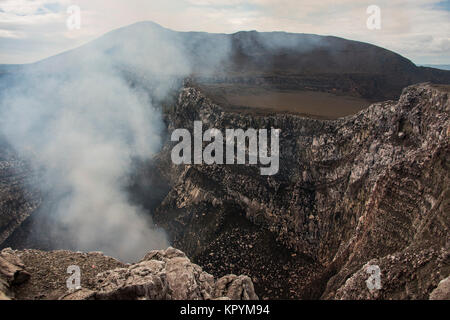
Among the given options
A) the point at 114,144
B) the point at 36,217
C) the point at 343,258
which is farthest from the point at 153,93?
the point at 343,258

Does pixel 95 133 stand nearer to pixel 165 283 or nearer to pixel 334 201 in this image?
pixel 334 201

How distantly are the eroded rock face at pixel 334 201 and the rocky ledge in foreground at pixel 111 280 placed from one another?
618 centimetres

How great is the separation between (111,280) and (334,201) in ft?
51.3

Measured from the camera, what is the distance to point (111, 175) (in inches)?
1592

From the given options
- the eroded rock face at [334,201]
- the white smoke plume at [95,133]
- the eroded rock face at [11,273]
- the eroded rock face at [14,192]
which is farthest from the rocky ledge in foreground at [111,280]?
the eroded rock face at [14,192]

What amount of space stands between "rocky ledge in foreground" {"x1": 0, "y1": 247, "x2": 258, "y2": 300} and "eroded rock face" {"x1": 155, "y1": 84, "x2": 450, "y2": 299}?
618cm

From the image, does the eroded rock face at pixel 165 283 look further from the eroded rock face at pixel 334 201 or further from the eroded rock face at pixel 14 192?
the eroded rock face at pixel 14 192

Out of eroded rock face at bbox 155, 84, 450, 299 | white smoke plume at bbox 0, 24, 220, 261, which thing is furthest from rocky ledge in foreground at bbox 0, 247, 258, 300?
white smoke plume at bbox 0, 24, 220, 261

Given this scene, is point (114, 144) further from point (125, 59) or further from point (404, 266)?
point (404, 266)

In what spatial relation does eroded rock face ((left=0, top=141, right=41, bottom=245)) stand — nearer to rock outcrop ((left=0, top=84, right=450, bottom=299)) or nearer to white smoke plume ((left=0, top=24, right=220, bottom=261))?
rock outcrop ((left=0, top=84, right=450, bottom=299))

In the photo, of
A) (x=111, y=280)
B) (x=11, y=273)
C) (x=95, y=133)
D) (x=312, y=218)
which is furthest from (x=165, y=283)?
(x=95, y=133)

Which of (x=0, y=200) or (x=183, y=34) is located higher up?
(x=183, y=34)

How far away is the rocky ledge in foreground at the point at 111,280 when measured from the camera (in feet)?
35.1

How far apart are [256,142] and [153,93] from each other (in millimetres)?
21785
